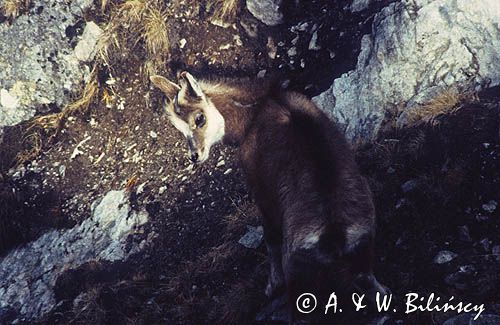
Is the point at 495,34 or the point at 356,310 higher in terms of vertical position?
the point at 495,34

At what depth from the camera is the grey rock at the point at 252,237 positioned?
278 inches

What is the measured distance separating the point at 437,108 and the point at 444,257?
199 centimetres

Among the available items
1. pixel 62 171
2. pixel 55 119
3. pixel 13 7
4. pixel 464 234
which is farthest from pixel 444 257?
pixel 13 7

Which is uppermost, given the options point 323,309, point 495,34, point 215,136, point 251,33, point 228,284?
point 251,33

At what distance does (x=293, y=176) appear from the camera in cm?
536

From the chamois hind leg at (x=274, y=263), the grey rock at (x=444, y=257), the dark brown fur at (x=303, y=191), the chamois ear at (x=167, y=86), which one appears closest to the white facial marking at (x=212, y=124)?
the dark brown fur at (x=303, y=191)

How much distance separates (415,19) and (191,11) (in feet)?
11.3

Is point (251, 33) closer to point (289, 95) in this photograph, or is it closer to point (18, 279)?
point (289, 95)

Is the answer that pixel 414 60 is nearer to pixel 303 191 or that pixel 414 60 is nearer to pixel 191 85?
pixel 191 85

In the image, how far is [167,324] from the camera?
6.63 metres

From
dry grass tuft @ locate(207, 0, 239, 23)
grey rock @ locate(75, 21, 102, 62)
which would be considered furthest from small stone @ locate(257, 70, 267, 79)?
grey rock @ locate(75, 21, 102, 62)

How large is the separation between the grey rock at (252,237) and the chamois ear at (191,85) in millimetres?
1741

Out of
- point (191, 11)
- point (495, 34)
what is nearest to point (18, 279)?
point (191, 11)

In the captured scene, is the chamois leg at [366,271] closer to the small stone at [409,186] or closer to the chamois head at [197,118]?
the small stone at [409,186]
